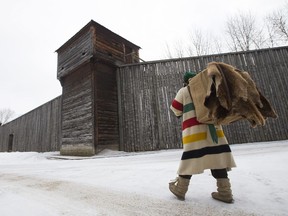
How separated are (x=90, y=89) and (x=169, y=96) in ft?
15.5

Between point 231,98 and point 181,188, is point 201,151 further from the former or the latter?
point 231,98

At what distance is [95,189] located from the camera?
9.02 ft

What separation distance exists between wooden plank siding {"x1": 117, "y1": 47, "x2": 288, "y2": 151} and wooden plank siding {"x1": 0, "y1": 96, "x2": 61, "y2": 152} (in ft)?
22.5

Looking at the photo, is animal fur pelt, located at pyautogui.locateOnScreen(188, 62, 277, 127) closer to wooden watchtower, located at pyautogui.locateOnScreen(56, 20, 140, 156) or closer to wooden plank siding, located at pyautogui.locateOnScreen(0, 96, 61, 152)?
wooden watchtower, located at pyautogui.locateOnScreen(56, 20, 140, 156)

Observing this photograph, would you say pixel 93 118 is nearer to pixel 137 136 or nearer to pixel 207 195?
pixel 137 136

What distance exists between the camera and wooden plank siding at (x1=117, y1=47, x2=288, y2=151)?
10172 mm

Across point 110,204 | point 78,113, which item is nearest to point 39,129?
point 78,113

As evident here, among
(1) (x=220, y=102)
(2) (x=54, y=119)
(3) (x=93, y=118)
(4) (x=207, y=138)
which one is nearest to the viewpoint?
(1) (x=220, y=102)

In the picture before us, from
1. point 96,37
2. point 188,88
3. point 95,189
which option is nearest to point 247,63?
point 96,37

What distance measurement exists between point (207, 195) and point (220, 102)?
3.96 ft

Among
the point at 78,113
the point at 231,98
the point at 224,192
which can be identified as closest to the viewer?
the point at 231,98

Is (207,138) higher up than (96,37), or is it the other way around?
(96,37)

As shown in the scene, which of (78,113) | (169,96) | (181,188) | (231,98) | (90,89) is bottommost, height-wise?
(181,188)

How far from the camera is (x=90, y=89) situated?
11297 mm
